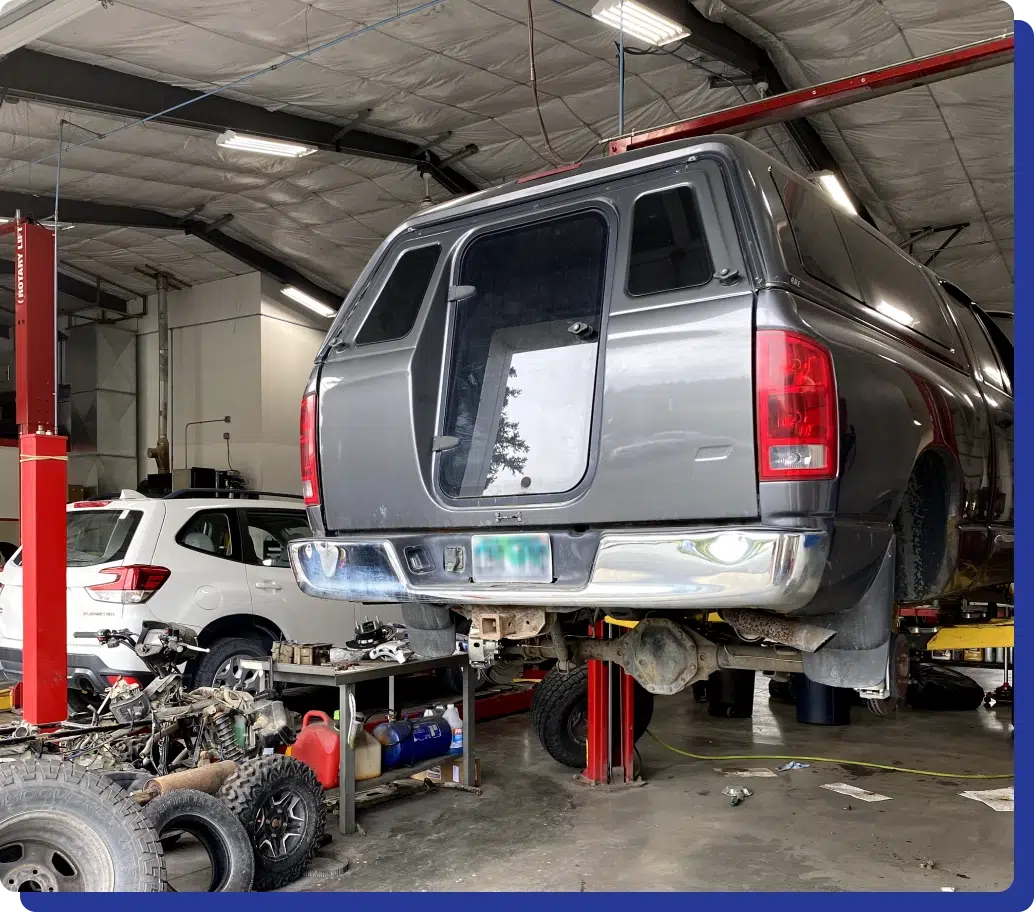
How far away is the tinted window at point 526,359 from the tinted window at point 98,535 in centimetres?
374

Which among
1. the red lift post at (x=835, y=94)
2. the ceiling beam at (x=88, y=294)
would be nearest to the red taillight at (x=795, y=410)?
the red lift post at (x=835, y=94)

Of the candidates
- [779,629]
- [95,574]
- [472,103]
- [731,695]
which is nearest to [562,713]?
[731,695]

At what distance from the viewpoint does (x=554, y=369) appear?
3016mm

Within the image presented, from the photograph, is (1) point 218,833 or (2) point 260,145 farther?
(2) point 260,145

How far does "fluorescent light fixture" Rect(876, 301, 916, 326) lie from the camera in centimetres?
303

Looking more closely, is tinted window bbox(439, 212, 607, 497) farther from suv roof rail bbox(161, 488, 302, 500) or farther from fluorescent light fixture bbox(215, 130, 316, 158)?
fluorescent light fixture bbox(215, 130, 316, 158)

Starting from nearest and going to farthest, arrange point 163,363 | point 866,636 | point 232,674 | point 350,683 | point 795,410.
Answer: point 795,410
point 866,636
point 350,683
point 232,674
point 163,363

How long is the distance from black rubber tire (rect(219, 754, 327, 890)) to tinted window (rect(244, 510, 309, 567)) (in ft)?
7.70

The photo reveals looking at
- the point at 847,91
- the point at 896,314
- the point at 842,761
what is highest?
the point at 847,91

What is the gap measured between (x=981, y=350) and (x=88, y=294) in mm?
14402

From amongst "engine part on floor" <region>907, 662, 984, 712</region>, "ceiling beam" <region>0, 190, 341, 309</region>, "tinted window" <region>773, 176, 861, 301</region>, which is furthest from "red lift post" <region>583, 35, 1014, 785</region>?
"ceiling beam" <region>0, 190, 341, 309</region>

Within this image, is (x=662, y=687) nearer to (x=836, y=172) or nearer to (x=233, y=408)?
(x=836, y=172)

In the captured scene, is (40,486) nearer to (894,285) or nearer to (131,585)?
(131,585)

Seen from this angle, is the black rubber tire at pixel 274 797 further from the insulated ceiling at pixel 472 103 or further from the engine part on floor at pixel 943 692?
Result: the engine part on floor at pixel 943 692
